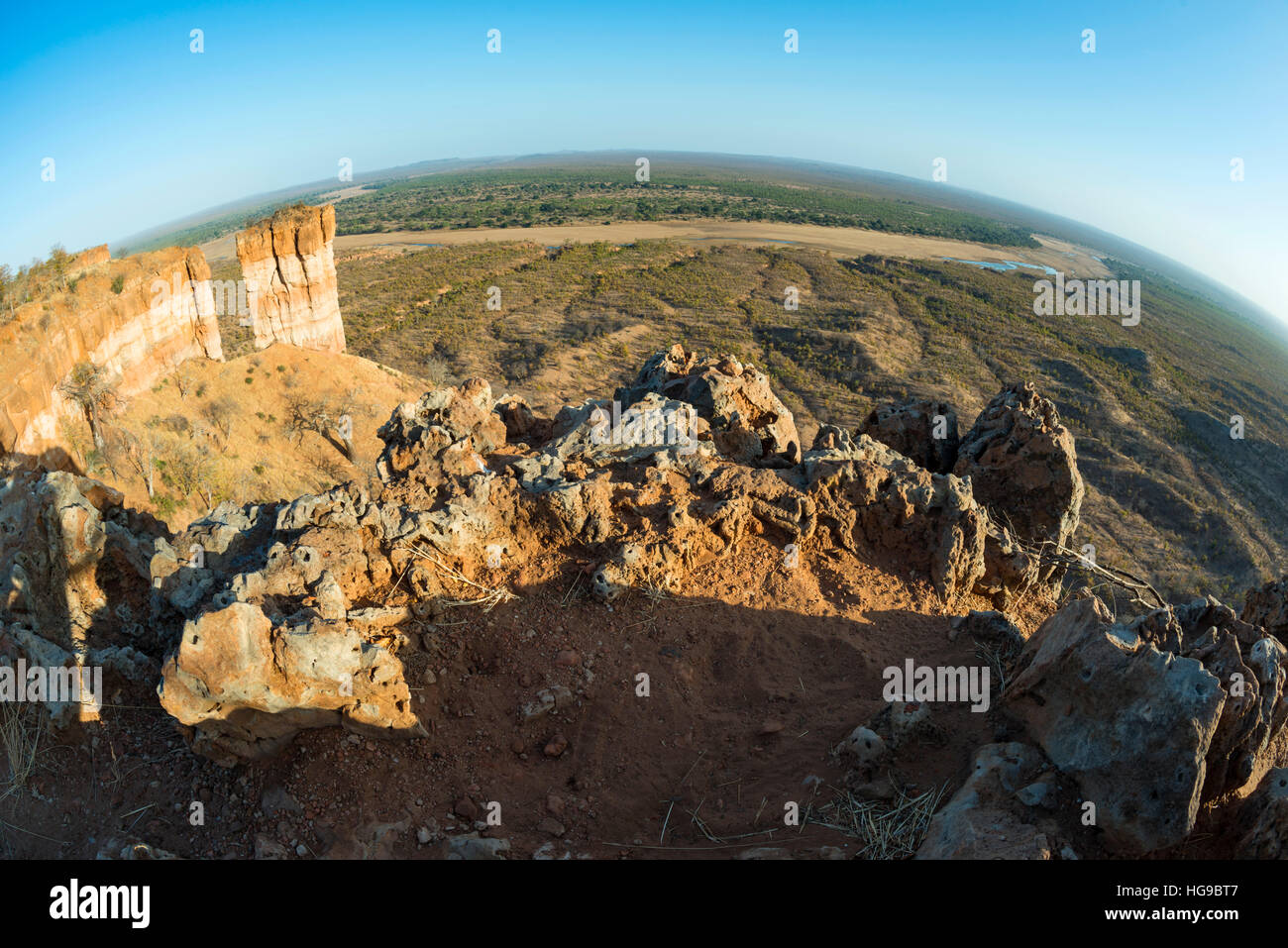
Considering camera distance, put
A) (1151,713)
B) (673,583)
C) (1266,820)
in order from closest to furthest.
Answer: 1. (1266,820)
2. (1151,713)
3. (673,583)

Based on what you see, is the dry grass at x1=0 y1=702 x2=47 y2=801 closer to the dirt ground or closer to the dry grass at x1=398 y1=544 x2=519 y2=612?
the dirt ground

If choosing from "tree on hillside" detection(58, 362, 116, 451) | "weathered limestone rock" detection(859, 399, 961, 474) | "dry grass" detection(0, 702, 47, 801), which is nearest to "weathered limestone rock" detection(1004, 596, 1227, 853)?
"weathered limestone rock" detection(859, 399, 961, 474)

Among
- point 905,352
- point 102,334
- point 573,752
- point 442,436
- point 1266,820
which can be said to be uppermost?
point 102,334

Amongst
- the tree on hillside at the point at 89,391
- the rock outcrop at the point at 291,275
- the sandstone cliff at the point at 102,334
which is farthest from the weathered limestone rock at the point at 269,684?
the rock outcrop at the point at 291,275

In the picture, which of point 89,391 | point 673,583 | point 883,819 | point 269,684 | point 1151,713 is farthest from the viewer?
point 89,391

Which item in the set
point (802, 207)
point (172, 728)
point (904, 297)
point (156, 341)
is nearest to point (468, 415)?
point (172, 728)

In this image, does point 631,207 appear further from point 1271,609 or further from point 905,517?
point 1271,609

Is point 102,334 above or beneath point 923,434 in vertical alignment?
above

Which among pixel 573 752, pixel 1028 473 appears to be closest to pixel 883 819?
pixel 573 752
